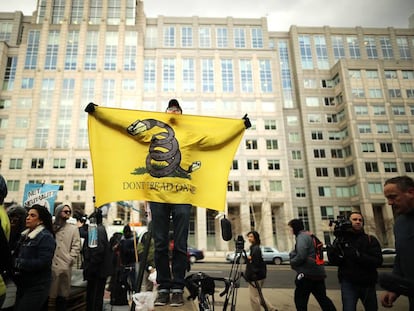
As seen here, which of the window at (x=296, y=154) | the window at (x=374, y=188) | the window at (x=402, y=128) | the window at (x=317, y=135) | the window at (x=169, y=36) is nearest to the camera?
the window at (x=374, y=188)

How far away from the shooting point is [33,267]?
3104 mm

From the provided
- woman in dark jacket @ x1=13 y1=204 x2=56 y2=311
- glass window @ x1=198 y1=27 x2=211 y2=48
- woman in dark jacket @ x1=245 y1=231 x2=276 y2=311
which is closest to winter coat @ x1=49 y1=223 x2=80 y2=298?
woman in dark jacket @ x1=13 y1=204 x2=56 y2=311

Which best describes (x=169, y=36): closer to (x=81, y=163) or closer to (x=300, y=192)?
(x=81, y=163)

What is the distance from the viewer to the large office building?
137ft

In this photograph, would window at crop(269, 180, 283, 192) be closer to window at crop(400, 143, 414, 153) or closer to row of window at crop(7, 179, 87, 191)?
window at crop(400, 143, 414, 153)

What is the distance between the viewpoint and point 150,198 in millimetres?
3162

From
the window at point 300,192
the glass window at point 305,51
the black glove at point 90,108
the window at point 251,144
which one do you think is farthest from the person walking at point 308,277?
the glass window at point 305,51

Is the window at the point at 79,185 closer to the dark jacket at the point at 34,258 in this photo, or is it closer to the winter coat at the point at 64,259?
the winter coat at the point at 64,259

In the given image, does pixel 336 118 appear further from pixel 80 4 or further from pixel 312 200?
pixel 80 4

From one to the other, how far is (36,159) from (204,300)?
46343 mm

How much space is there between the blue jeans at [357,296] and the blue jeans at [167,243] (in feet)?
9.02

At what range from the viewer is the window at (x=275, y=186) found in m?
43.2

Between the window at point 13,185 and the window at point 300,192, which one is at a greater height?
the window at point 13,185

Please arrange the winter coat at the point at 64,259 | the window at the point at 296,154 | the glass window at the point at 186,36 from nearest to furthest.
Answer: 1. the winter coat at the point at 64,259
2. the window at the point at 296,154
3. the glass window at the point at 186,36
